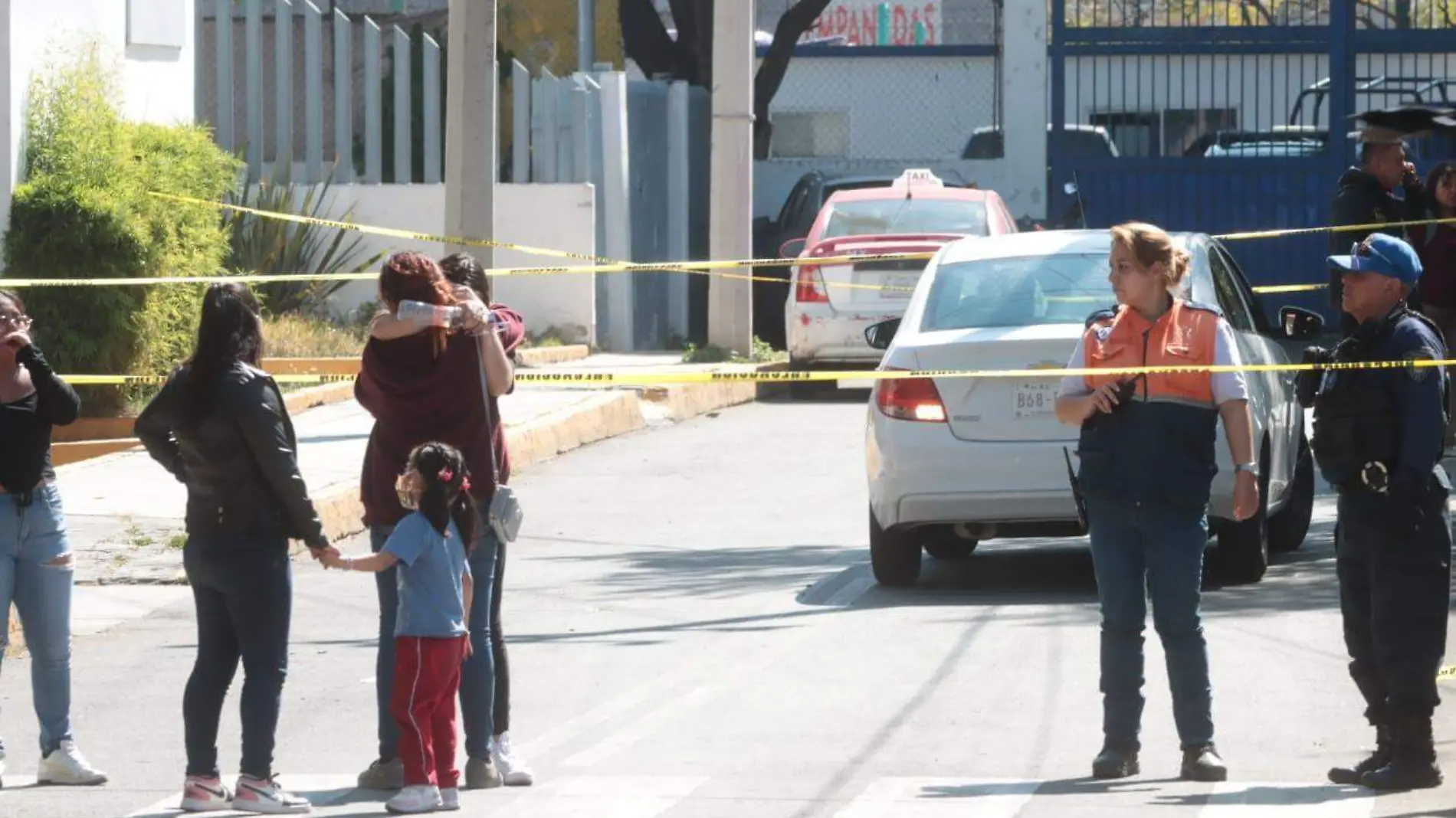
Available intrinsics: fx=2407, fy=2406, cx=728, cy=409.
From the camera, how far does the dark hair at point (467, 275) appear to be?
23.3 feet

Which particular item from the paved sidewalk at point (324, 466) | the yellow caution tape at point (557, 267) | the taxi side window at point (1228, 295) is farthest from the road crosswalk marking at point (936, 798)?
the paved sidewalk at point (324, 466)

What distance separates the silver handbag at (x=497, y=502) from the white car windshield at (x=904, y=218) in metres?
13.0

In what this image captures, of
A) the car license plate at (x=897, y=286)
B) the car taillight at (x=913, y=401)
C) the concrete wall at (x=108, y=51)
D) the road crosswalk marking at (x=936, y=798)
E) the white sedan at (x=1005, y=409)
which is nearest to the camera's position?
the road crosswalk marking at (x=936, y=798)

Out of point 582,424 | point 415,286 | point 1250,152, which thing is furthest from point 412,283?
point 1250,152

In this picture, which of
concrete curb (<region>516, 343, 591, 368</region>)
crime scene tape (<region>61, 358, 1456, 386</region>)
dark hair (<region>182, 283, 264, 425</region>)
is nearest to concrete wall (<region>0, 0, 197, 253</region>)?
→ concrete curb (<region>516, 343, 591, 368</region>)

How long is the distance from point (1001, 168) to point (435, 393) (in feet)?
63.8

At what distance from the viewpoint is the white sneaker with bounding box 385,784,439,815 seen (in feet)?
21.5

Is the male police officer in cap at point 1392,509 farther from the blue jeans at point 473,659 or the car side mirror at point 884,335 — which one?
the car side mirror at point 884,335

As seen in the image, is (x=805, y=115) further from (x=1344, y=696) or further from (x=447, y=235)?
(x=1344, y=696)

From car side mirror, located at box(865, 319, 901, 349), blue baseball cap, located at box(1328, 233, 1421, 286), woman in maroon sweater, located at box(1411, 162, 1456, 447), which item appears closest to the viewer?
blue baseball cap, located at box(1328, 233, 1421, 286)

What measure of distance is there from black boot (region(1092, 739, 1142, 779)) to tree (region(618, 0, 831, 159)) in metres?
20.7

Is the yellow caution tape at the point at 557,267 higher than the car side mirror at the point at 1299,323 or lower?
higher

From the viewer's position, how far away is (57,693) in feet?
23.6

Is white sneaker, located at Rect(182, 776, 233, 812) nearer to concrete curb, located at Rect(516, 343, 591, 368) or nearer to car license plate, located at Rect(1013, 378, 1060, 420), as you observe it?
car license plate, located at Rect(1013, 378, 1060, 420)
